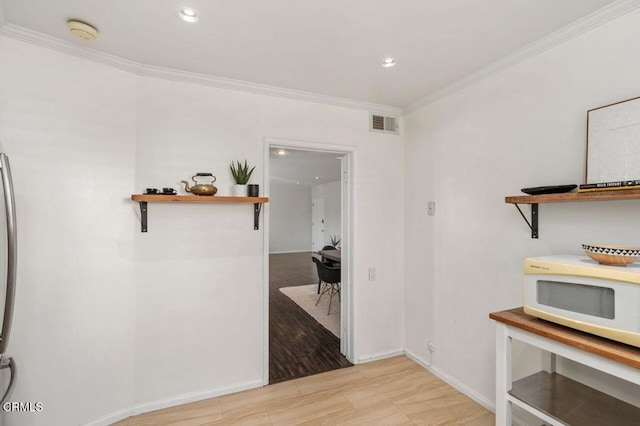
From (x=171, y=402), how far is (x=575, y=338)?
267 centimetres

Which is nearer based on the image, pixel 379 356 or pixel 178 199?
pixel 178 199

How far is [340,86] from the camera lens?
265cm

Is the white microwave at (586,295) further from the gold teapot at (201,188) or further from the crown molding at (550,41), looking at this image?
the gold teapot at (201,188)

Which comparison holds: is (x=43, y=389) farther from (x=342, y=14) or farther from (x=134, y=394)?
(x=342, y=14)

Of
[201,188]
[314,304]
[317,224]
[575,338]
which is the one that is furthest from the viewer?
[317,224]

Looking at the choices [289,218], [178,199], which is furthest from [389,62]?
[289,218]

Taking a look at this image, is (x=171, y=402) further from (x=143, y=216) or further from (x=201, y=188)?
(x=201, y=188)

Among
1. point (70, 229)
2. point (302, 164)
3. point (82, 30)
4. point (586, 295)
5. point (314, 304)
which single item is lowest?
point (314, 304)

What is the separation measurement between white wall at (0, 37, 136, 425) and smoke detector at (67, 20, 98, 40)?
329 mm

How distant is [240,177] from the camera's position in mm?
2520

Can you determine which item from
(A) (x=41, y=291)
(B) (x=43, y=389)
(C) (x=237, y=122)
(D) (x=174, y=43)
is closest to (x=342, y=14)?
(D) (x=174, y=43)

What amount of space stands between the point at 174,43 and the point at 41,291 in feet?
5.94

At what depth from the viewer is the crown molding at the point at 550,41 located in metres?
1.59

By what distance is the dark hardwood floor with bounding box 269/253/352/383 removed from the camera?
2939mm
